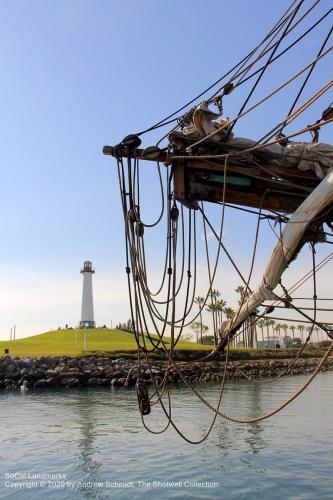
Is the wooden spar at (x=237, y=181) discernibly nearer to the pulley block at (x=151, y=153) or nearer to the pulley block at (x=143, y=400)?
the pulley block at (x=151, y=153)

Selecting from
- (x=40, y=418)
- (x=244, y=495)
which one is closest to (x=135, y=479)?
(x=244, y=495)

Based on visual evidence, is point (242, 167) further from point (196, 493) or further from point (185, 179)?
point (196, 493)

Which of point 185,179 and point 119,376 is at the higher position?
point 185,179

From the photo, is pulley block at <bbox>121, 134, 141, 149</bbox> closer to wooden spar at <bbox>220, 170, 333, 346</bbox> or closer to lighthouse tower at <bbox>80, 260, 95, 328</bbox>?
wooden spar at <bbox>220, 170, 333, 346</bbox>

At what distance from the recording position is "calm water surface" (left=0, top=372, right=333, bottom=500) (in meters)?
13.5

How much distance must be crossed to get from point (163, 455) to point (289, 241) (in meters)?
11.7

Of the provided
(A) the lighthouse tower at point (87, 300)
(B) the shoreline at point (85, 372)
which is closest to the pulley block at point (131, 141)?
(B) the shoreline at point (85, 372)

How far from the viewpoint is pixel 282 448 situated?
18422 mm

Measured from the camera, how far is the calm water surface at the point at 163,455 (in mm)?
13539

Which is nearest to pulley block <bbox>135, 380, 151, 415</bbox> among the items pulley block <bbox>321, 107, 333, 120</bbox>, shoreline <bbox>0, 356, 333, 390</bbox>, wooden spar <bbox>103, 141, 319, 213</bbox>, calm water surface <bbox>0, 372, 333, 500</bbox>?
wooden spar <bbox>103, 141, 319, 213</bbox>

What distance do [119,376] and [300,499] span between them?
4124 centimetres

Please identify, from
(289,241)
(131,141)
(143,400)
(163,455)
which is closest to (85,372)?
(163,455)

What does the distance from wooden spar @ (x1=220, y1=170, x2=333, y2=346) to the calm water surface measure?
6256 millimetres

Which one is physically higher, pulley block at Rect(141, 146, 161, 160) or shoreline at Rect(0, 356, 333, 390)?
pulley block at Rect(141, 146, 161, 160)
